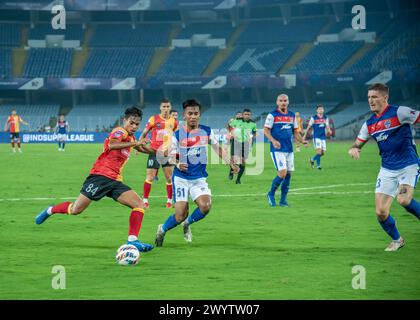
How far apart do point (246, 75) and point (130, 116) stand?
63.6 metres

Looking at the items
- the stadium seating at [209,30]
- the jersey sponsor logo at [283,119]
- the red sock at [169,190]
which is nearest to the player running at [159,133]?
the red sock at [169,190]

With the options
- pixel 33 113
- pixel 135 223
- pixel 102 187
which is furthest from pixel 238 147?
pixel 33 113

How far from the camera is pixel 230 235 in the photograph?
15.1m

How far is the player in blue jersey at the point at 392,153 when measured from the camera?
12773 millimetres

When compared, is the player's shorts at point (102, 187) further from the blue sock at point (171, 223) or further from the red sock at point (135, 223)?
the blue sock at point (171, 223)

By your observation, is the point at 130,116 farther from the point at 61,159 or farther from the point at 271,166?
the point at 61,159

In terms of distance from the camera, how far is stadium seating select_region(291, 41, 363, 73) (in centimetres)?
7581

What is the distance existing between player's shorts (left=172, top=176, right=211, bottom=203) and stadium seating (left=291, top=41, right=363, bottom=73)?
62903mm

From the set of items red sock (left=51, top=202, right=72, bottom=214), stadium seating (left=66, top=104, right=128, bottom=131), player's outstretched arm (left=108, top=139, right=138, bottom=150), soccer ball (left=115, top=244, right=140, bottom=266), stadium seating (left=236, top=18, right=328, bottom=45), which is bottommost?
soccer ball (left=115, top=244, right=140, bottom=266)

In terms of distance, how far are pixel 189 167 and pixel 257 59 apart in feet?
217

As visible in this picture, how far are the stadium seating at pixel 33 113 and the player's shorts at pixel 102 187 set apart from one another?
201 ft

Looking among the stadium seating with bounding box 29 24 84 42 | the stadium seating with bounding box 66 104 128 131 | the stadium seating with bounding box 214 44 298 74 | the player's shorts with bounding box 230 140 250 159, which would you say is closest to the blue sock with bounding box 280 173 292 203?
the player's shorts with bounding box 230 140 250 159

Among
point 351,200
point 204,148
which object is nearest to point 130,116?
point 204,148

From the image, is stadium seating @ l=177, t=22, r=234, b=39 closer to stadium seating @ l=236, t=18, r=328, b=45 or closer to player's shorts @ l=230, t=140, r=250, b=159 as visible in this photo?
stadium seating @ l=236, t=18, r=328, b=45
